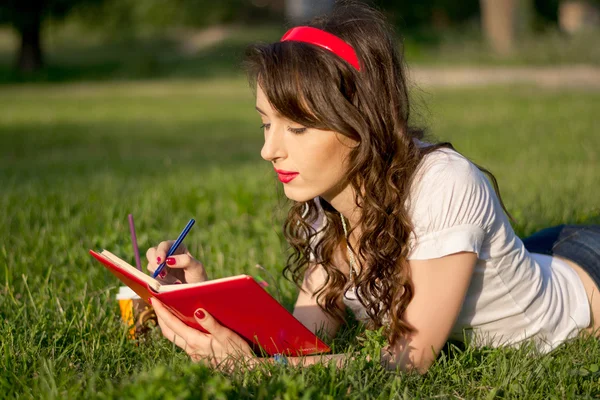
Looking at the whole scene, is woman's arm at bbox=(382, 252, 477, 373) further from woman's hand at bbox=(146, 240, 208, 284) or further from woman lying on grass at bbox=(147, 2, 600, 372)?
woman's hand at bbox=(146, 240, 208, 284)

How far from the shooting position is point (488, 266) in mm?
2707

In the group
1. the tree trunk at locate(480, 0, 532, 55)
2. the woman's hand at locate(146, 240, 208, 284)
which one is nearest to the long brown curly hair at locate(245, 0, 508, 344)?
the woman's hand at locate(146, 240, 208, 284)

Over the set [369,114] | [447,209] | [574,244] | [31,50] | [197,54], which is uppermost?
[369,114]

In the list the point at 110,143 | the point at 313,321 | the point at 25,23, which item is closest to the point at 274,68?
the point at 313,321

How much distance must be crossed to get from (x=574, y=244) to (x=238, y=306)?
5.33 feet

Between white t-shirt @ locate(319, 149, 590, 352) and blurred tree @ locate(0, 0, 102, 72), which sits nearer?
white t-shirt @ locate(319, 149, 590, 352)

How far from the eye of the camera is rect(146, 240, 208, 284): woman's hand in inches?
105

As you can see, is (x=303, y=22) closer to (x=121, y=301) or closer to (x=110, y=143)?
(x=121, y=301)

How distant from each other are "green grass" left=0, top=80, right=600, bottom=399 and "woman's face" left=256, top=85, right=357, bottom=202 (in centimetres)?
53

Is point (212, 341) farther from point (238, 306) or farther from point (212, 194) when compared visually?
point (212, 194)

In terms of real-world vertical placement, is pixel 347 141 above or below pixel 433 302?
above

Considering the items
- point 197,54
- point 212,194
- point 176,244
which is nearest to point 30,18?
point 197,54

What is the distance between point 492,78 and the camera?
18078mm

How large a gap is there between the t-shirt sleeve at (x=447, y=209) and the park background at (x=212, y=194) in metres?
0.37
